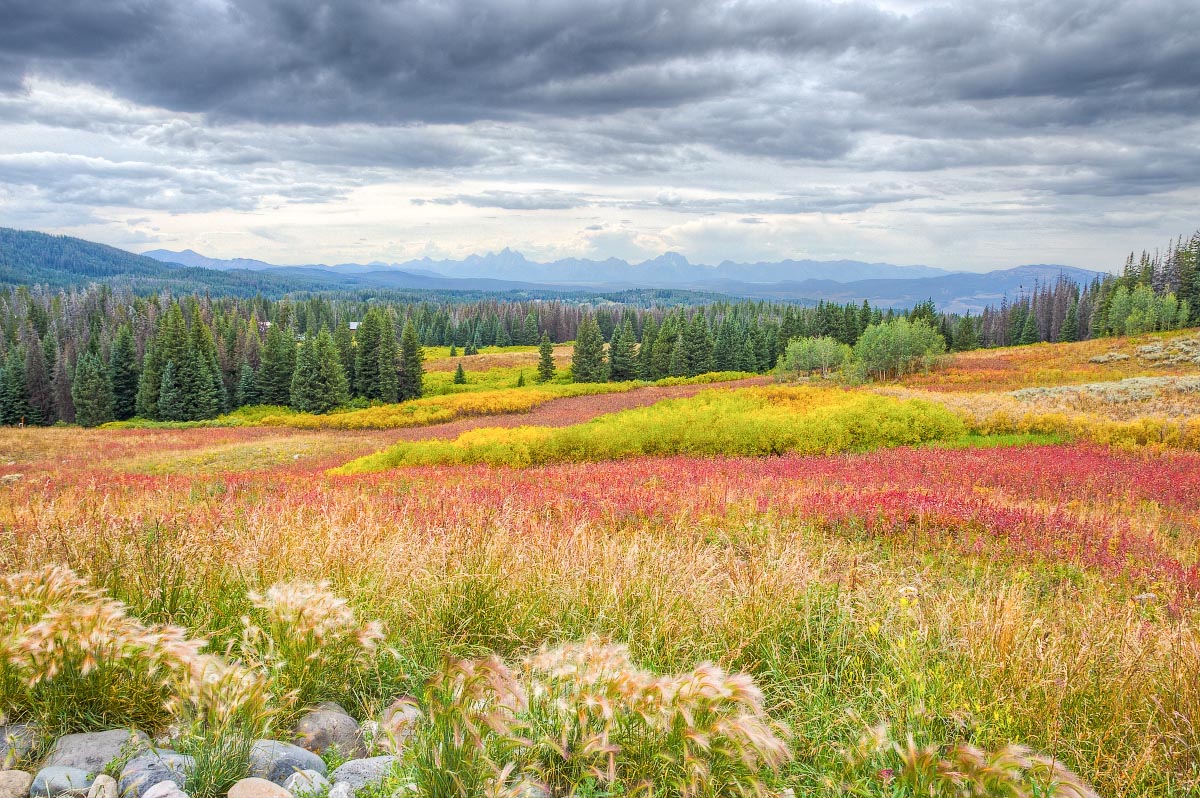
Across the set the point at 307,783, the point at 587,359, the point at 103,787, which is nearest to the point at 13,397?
the point at 587,359

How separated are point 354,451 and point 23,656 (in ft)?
93.8

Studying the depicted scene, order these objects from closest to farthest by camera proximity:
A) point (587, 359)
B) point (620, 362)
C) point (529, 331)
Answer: point (587, 359) < point (620, 362) < point (529, 331)

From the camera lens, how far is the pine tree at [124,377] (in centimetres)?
6888

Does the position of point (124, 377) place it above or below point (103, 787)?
below

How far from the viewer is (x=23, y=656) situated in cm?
304

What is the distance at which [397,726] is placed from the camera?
2783mm

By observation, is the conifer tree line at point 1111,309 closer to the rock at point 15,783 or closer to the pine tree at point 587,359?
the pine tree at point 587,359

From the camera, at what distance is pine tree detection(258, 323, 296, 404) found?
6800 centimetres

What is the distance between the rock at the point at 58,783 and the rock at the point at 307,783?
2.65 feet

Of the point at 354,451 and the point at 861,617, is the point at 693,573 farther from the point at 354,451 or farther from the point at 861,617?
the point at 354,451

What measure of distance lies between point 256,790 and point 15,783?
104 cm

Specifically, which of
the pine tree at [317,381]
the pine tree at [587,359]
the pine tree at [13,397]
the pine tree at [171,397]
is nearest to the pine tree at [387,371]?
the pine tree at [317,381]

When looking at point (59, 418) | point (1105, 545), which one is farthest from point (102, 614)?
point (59, 418)

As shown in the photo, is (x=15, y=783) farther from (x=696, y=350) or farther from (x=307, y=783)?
(x=696, y=350)
